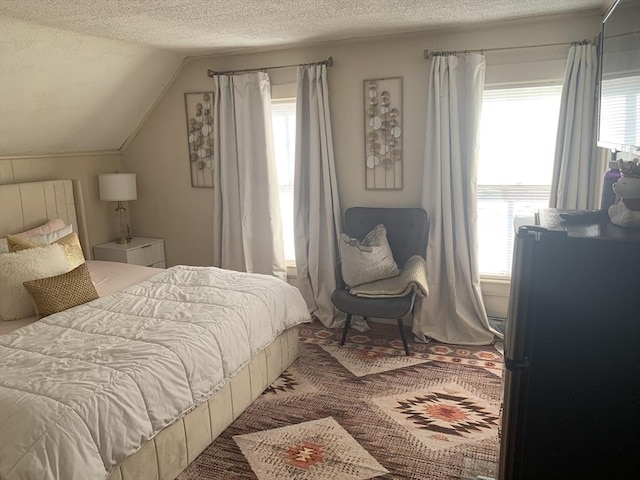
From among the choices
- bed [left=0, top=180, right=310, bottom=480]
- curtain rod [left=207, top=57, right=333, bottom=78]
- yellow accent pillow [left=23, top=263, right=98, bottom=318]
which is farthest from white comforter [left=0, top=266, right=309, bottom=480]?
curtain rod [left=207, top=57, right=333, bottom=78]

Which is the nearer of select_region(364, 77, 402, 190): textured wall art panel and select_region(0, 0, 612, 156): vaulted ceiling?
select_region(0, 0, 612, 156): vaulted ceiling

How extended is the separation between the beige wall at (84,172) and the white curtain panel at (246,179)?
3.80ft

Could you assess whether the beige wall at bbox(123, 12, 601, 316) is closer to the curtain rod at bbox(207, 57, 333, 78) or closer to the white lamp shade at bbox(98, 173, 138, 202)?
the curtain rod at bbox(207, 57, 333, 78)

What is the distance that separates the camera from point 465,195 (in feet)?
12.6

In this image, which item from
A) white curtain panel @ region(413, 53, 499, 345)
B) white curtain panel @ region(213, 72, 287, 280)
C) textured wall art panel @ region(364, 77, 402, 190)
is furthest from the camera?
white curtain panel @ region(213, 72, 287, 280)

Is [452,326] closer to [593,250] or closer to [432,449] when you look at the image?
[432,449]

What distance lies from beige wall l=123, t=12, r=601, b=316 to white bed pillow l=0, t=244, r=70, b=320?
177 centimetres

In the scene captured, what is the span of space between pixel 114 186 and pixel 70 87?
0.97 m

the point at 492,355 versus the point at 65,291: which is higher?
the point at 65,291

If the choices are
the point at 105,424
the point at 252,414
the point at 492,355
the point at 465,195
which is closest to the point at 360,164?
the point at 465,195

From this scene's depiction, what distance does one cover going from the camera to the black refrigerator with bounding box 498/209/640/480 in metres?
1.24

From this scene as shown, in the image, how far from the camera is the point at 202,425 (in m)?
2.61

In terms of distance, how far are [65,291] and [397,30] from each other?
2.87 metres

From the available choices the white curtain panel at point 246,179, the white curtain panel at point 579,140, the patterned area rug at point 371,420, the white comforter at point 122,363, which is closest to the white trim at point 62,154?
the white curtain panel at point 246,179
